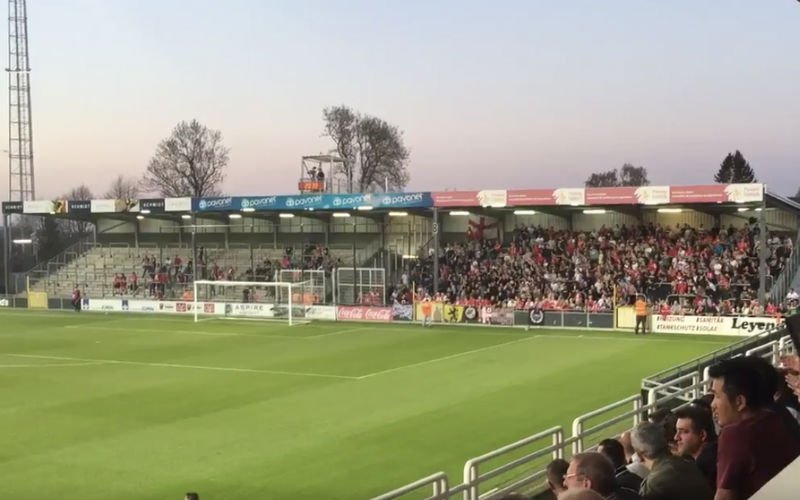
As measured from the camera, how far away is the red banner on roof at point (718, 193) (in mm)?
34688

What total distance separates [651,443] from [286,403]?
1508 cm

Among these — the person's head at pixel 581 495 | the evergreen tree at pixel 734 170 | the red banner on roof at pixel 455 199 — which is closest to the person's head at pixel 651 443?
the person's head at pixel 581 495

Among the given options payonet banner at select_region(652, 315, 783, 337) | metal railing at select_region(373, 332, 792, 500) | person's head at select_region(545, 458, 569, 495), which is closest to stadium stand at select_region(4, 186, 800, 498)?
payonet banner at select_region(652, 315, 783, 337)

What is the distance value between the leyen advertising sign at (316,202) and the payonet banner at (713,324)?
1352cm

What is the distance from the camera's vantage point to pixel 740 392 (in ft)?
13.7

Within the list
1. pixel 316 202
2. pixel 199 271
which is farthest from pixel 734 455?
pixel 199 271

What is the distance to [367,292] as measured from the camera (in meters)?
44.5

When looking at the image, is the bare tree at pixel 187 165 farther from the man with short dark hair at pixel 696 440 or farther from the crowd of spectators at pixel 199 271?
the man with short dark hair at pixel 696 440

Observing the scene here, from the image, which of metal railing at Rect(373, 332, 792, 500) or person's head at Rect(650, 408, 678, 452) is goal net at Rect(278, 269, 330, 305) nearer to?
metal railing at Rect(373, 332, 792, 500)

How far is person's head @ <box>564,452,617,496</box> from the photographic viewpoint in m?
4.19

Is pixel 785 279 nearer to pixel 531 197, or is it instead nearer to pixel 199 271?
pixel 531 197

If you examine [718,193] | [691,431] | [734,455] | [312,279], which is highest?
[718,193]

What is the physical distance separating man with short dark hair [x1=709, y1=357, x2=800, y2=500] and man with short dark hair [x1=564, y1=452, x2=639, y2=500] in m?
0.50

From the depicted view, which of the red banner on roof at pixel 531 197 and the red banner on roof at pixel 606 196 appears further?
the red banner on roof at pixel 531 197
